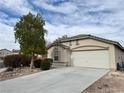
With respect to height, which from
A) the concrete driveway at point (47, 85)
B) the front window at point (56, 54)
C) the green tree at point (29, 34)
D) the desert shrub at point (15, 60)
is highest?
the green tree at point (29, 34)

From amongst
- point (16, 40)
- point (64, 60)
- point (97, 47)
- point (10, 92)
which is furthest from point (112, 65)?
point (10, 92)

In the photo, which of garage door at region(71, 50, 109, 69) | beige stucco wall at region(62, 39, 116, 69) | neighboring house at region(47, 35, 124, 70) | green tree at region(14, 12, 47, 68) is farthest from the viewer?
garage door at region(71, 50, 109, 69)

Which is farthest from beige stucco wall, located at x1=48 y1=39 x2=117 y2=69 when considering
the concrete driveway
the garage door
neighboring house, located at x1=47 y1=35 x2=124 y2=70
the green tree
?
the concrete driveway

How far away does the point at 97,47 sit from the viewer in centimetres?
2094

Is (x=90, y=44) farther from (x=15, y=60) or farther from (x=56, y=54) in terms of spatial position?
(x=15, y=60)

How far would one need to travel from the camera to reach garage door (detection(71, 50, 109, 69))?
65.9ft

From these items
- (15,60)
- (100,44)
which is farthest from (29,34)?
(100,44)

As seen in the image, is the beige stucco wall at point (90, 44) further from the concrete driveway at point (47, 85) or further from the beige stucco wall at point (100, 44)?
the concrete driveway at point (47, 85)

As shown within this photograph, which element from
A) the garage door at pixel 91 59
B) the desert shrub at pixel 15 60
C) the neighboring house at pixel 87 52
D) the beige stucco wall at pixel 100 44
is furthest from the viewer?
the desert shrub at pixel 15 60

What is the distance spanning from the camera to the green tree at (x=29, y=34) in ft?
64.2

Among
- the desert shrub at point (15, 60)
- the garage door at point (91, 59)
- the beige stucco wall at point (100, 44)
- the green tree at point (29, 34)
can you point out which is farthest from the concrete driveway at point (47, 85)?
the desert shrub at point (15, 60)

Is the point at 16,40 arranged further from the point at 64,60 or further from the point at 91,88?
the point at 91,88

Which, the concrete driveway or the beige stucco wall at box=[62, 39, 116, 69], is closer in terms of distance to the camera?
the concrete driveway

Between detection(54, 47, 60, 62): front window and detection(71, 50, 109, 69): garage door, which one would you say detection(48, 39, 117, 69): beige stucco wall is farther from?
detection(54, 47, 60, 62): front window
